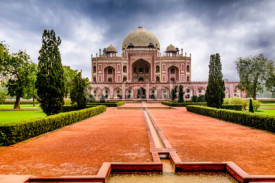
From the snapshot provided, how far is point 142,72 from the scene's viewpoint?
4881 cm

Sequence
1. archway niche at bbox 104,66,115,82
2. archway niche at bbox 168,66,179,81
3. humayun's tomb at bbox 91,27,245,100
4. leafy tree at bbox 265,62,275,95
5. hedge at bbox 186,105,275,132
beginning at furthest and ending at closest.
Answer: archway niche at bbox 104,66,115,82 < archway niche at bbox 168,66,179,81 < humayun's tomb at bbox 91,27,245,100 < leafy tree at bbox 265,62,275,95 < hedge at bbox 186,105,275,132

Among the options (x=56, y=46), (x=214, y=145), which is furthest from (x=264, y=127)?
(x=56, y=46)

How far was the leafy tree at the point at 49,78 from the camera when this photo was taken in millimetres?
10148

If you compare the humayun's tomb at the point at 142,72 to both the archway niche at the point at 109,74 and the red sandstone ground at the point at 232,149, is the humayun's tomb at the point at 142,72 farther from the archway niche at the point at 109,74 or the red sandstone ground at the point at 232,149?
the red sandstone ground at the point at 232,149

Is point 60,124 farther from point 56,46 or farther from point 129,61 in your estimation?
point 129,61

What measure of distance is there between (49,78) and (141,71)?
130ft

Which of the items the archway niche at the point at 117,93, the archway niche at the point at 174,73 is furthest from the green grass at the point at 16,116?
the archway niche at the point at 174,73

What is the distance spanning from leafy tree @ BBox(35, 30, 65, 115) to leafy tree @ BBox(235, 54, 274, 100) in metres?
27.7

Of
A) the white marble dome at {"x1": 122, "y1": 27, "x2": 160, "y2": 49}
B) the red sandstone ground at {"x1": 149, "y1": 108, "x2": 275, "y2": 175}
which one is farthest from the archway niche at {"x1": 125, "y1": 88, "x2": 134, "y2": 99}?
the red sandstone ground at {"x1": 149, "y1": 108, "x2": 275, "y2": 175}

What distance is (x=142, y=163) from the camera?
3557 millimetres

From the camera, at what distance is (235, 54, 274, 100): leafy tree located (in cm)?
2833

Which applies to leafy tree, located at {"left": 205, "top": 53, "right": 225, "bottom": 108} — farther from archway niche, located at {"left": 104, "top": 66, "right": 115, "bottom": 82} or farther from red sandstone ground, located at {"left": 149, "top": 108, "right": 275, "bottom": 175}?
archway niche, located at {"left": 104, "top": 66, "right": 115, "bottom": 82}

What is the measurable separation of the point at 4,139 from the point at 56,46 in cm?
681

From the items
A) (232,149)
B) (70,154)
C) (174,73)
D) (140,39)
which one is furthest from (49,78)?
(140,39)
